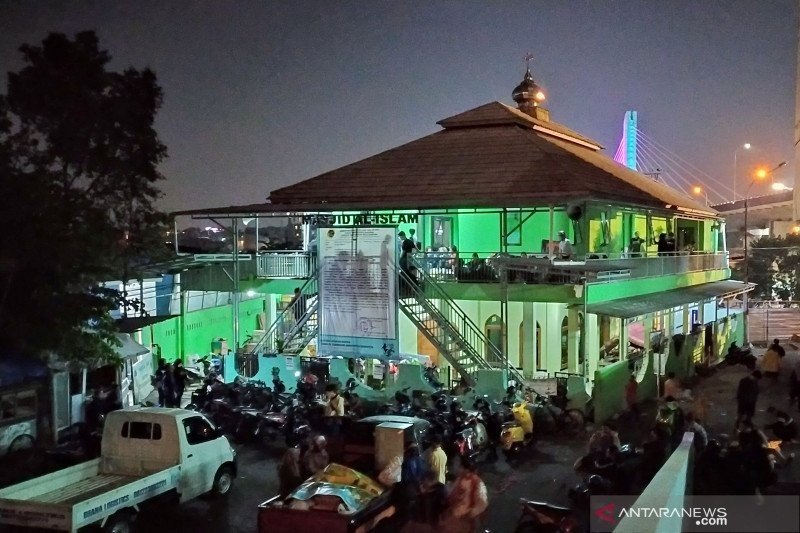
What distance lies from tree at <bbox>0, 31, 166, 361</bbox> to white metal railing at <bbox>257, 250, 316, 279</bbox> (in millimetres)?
3076

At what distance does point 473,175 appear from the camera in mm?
22078

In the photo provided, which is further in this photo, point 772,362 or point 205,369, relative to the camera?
point 205,369

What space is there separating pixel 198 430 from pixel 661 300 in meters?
16.0

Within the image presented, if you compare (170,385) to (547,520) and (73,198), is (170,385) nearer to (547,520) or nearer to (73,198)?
(73,198)

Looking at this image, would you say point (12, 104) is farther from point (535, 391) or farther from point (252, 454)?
point (535, 391)

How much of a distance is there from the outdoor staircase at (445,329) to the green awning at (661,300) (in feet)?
9.29

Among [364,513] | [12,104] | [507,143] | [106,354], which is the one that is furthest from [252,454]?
[507,143]

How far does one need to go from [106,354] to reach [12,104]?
8363mm

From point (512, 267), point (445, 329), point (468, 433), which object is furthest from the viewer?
point (445, 329)

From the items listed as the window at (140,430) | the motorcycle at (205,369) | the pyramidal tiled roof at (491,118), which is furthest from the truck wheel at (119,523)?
the pyramidal tiled roof at (491,118)

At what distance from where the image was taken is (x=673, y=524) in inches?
233

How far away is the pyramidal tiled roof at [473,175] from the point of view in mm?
19547

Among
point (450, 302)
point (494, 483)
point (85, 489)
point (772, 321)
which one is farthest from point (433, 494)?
point (772, 321)

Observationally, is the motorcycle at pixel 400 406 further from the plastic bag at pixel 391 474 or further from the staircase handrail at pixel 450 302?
the plastic bag at pixel 391 474
